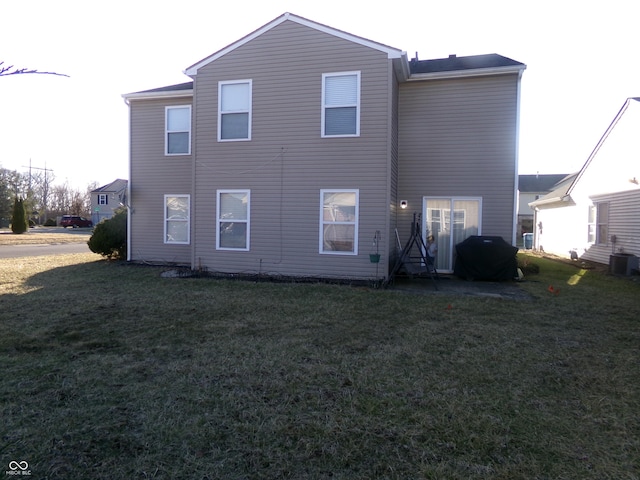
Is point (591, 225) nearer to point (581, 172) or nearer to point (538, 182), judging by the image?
point (581, 172)

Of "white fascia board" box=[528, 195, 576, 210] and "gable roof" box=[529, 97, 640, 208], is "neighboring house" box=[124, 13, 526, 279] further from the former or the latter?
"white fascia board" box=[528, 195, 576, 210]

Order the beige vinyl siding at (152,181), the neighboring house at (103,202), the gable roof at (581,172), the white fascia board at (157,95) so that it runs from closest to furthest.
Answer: the white fascia board at (157,95) → the beige vinyl siding at (152,181) → the gable roof at (581,172) → the neighboring house at (103,202)

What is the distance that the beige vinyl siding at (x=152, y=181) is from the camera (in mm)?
12102

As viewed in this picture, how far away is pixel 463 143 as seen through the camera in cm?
1047

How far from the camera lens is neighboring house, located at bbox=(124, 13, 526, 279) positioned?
9.25 metres

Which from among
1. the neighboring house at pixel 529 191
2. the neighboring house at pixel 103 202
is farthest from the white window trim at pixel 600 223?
the neighboring house at pixel 103 202

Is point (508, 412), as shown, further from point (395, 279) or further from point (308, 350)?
point (395, 279)

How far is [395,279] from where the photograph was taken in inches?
399

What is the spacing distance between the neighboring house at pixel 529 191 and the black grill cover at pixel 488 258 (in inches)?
1098

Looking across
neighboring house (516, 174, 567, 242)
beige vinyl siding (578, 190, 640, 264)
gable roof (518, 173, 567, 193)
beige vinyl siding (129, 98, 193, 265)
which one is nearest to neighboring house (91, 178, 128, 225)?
beige vinyl siding (129, 98, 193, 265)

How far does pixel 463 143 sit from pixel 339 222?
3898mm

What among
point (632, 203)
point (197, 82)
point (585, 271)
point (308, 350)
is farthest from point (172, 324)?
point (632, 203)

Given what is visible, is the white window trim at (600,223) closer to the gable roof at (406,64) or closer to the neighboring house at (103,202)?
the gable roof at (406,64)

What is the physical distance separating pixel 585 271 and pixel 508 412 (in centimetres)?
1127
